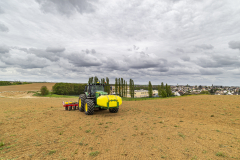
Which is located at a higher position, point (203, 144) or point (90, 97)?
point (90, 97)

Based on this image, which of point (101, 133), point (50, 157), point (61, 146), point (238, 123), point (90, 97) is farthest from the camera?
point (90, 97)

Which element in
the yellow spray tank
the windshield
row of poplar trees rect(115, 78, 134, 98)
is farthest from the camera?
row of poplar trees rect(115, 78, 134, 98)

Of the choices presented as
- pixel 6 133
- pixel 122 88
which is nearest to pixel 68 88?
pixel 122 88

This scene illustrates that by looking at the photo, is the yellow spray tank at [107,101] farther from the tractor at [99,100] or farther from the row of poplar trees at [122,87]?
the row of poplar trees at [122,87]

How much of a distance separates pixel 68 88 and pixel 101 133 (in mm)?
67030

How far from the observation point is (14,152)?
430 centimetres

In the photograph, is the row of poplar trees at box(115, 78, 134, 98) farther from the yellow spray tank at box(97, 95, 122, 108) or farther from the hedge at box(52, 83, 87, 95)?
the yellow spray tank at box(97, 95, 122, 108)

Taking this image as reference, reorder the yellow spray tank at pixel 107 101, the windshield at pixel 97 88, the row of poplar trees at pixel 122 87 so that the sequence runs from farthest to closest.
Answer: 1. the row of poplar trees at pixel 122 87
2. the windshield at pixel 97 88
3. the yellow spray tank at pixel 107 101

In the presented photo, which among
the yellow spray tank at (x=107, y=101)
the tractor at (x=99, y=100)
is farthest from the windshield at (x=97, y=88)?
the yellow spray tank at (x=107, y=101)

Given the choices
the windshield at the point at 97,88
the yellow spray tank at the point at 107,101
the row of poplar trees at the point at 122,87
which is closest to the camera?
the yellow spray tank at the point at 107,101

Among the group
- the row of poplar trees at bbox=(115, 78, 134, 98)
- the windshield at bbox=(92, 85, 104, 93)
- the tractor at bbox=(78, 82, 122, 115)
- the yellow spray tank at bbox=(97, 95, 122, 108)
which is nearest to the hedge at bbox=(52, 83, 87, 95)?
the row of poplar trees at bbox=(115, 78, 134, 98)

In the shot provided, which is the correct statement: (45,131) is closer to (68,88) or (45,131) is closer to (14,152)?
(14,152)

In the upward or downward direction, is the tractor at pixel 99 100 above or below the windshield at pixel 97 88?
below

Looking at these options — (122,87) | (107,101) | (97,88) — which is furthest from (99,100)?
(122,87)
